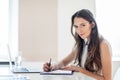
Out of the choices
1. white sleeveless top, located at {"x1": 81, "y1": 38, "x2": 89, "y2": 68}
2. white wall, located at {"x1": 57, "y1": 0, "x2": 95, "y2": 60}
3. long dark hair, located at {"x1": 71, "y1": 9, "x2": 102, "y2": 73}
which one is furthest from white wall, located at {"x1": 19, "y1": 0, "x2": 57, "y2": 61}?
long dark hair, located at {"x1": 71, "y1": 9, "x2": 102, "y2": 73}

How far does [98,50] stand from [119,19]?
1.27 metres

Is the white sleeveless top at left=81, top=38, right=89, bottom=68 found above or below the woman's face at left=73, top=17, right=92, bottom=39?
below

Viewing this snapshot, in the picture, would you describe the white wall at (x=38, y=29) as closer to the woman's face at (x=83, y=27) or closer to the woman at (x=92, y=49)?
the woman at (x=92, y=49)

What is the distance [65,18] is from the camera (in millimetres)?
2979

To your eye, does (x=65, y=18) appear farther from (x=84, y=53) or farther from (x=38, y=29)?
(x=84, y=53)

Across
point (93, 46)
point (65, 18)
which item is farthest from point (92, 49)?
point (65, 18)

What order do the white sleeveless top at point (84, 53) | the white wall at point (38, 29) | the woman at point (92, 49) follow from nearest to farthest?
the woman at point (92, 49) < the white sleeveless top at point (84, 53) < the white wall at point (38, 29)

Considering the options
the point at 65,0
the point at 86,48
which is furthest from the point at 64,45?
the point at 86,48

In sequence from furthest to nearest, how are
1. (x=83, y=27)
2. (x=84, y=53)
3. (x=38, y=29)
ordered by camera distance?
(x=38, y=29), (x=84, y=53), (x=83, y=27)

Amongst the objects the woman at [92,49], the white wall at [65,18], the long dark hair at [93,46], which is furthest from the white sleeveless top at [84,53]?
the white wall at [65,18]

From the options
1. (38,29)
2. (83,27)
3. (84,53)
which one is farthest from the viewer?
(38,29)

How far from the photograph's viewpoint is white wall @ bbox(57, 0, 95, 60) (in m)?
2.97

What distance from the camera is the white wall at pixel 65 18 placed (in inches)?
117

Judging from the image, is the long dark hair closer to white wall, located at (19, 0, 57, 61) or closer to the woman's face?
the woman's face
